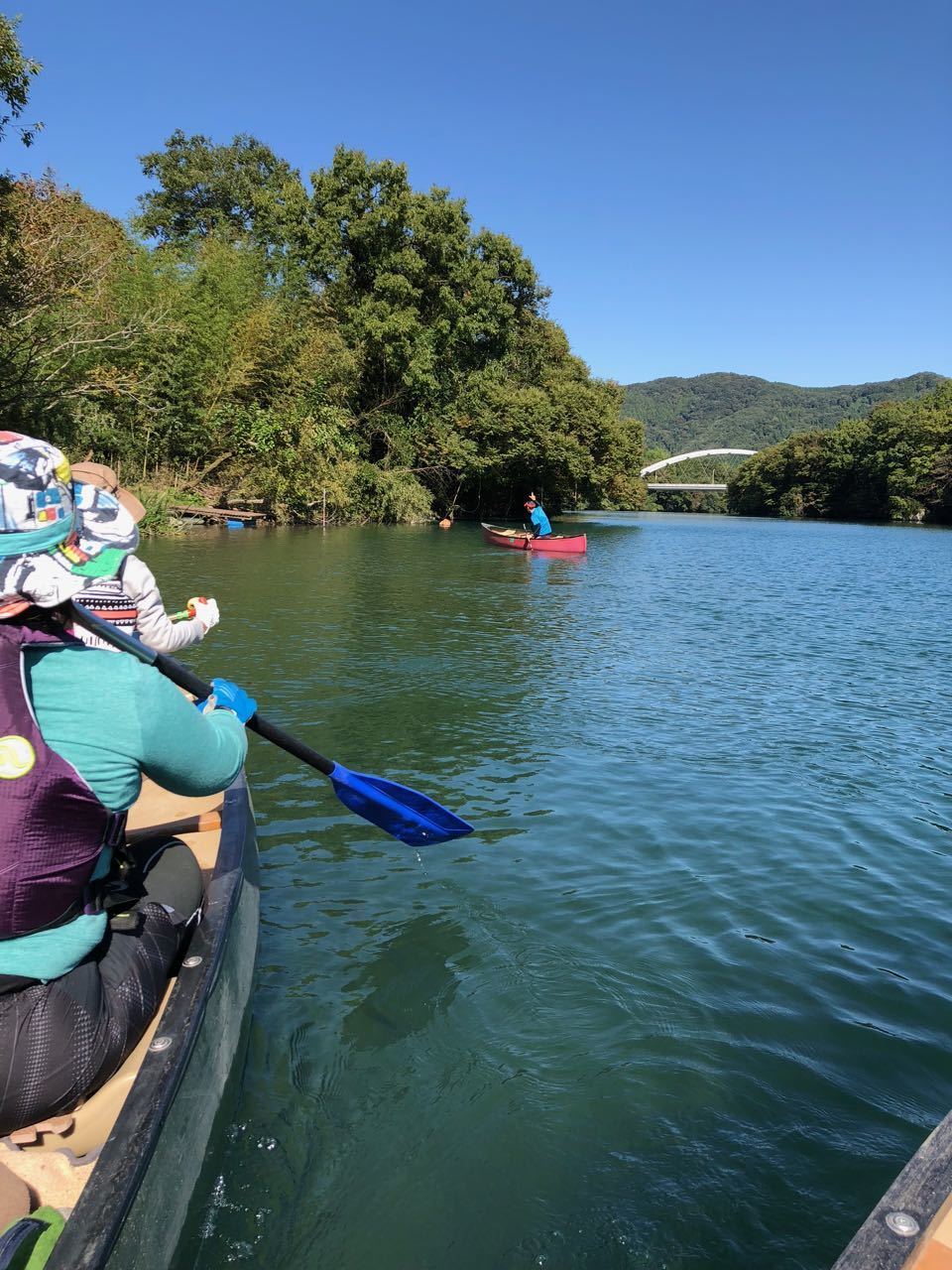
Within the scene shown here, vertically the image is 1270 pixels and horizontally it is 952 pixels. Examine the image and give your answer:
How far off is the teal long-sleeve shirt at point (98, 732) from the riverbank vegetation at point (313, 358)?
66.9 feet

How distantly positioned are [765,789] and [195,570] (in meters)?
15.5

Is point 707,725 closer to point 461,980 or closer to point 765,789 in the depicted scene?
point 765,789

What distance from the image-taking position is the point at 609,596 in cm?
1952

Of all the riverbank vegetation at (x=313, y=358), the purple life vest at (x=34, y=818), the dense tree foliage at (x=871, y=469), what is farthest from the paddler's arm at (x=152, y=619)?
the dense tree foliage at (x=871, y=469)

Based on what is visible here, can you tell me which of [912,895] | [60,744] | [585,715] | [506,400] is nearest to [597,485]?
[506,400]

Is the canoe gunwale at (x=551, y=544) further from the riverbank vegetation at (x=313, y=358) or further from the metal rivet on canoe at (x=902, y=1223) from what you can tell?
the metal rivet on canoe at (x=902, y=1223)

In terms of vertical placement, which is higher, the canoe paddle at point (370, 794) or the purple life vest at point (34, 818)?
the purple life vest at point (34, 818)

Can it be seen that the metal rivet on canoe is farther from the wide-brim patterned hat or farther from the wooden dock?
the wooden dock

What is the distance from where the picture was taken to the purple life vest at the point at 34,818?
1.97 metres

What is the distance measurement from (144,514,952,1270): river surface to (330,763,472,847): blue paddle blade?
0.66m

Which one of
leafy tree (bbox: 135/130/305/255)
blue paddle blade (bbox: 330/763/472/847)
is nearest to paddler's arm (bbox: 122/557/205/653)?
blue paddle blade (bbox: 330/763/472/847)

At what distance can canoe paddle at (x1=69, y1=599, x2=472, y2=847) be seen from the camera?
365 centimetres

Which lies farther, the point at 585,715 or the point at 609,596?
the point at 609,596

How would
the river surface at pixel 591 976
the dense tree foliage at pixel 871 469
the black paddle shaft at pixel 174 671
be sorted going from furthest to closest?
the dense tree foliage at pixel 871 469
the river surface at pixel 591 976
the black paddle shaft at pixel 174 671
